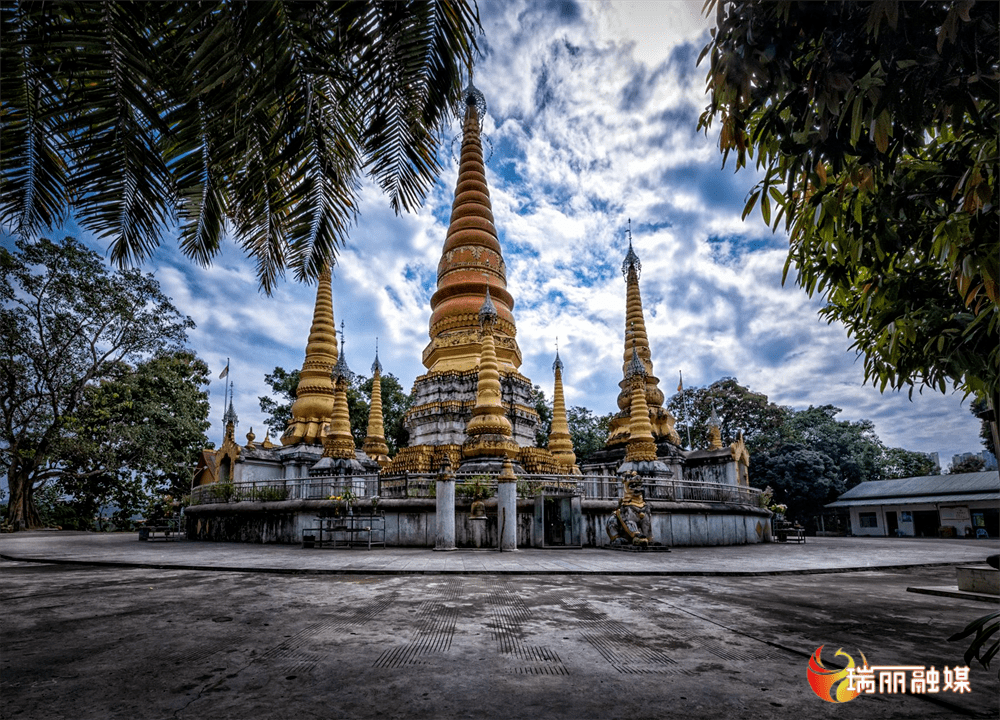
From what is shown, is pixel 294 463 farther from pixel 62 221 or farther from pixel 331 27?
pixel 331 27

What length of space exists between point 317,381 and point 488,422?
11.9 meters

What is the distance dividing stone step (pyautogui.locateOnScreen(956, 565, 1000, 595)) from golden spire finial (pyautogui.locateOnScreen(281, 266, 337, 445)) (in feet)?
Answer: 79.7

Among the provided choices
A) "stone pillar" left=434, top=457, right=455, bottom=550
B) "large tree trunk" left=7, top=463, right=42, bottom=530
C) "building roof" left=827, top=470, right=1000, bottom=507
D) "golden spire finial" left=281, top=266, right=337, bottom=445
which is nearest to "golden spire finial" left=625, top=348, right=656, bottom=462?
"stone pillar" left=434, top=457, right=455, bottom=550

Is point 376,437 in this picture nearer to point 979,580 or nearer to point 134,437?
point 134,437

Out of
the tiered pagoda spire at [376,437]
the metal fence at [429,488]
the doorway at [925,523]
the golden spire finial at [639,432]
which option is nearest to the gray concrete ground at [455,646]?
the metal fence at [429,488]

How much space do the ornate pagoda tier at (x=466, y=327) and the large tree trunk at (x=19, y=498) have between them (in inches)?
697

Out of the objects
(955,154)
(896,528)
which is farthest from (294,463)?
(896,528)

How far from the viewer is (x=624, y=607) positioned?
5.91 m

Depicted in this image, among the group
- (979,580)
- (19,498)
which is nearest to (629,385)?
(979,580)

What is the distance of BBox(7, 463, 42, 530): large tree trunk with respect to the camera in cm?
2497

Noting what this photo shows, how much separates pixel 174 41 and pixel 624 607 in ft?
21.1

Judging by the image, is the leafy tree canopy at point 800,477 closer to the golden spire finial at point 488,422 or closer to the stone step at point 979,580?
the golden spire finial at point 488,422

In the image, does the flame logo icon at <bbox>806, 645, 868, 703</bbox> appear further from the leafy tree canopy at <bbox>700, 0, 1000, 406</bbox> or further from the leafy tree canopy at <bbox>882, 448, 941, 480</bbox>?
the leafy tree canopy at <bbox>882, 448, 941, 480</bbox>

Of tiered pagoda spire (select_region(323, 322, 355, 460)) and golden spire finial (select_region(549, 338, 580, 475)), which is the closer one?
tiered pagoda spire (select_region(323, 322, 355, 460))
